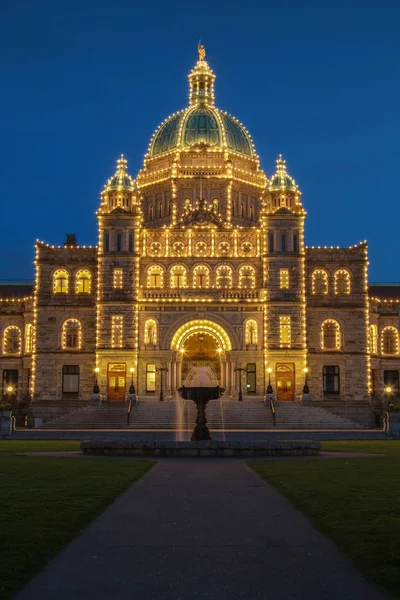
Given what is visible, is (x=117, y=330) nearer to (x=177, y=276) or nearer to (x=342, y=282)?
(x=177, y=276)

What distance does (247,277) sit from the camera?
70688mm

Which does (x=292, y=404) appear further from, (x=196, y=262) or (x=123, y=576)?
(x=123, y=576)

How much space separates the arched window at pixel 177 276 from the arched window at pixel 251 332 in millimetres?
6850

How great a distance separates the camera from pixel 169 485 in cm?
2195

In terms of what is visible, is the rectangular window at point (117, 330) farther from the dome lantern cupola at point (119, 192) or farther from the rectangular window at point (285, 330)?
the rectangular window at point (285, 330)

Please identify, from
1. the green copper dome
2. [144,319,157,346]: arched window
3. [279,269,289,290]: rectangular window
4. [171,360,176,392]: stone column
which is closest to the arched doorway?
[171,360,176,392]: stone column

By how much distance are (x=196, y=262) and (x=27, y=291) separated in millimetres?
21851

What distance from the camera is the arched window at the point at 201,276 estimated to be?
7044 cm

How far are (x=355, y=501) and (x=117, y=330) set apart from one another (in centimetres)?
5229

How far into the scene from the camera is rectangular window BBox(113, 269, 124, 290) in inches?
2736

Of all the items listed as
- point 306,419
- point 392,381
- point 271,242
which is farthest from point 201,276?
point 392,381

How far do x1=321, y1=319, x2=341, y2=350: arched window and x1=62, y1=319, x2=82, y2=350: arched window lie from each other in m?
21.7

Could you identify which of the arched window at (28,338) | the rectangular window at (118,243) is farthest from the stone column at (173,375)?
the arched window at (28,338)

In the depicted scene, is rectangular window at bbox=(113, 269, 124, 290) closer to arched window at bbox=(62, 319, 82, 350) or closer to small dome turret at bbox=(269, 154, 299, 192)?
arched window at bbox=(62, 319, 82, 350)
